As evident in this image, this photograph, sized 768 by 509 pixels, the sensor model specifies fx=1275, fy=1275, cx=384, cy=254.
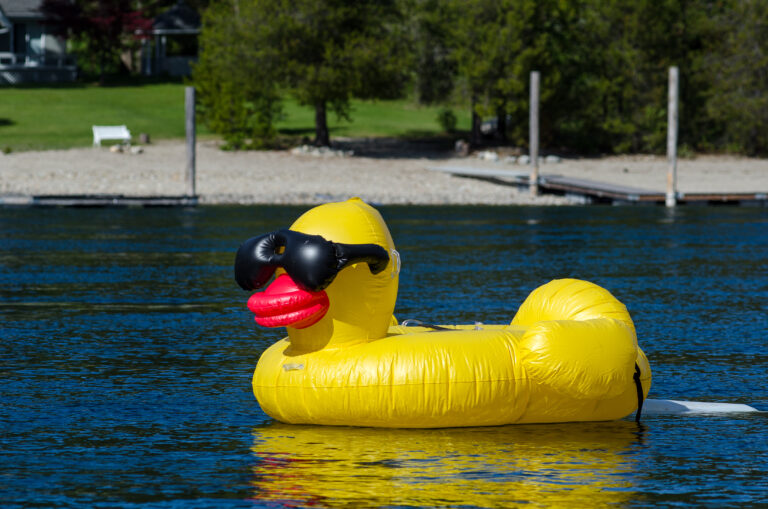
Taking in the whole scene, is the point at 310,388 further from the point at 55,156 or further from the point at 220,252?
the point at 55,156

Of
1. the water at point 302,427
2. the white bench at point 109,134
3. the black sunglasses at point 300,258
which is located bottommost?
the water at point 302,427

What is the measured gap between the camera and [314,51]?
45.7 metres

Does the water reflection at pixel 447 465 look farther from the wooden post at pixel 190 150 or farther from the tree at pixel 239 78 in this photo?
the tree at pixel 239 78

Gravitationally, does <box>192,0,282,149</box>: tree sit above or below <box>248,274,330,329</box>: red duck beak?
above

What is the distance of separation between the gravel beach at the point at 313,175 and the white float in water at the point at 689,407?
26304mm

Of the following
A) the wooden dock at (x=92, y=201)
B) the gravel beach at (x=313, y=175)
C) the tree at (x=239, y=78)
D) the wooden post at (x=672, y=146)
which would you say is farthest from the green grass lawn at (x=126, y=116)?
the wooden post at (x=672, y=146)

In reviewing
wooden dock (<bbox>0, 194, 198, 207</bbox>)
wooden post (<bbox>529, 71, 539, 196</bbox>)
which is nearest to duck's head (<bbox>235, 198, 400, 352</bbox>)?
wooden dock (<bbox>0, 194, 198, 207</bbox>)

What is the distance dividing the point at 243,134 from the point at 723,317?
32.7 meters

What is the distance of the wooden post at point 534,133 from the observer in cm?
3722

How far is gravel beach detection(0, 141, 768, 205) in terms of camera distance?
37156 mm

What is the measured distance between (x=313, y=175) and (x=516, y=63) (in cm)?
1087

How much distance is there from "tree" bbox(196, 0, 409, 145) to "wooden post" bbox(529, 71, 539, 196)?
8.20 meters

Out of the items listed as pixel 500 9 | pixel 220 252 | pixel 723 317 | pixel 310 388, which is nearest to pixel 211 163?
pixel 500 9

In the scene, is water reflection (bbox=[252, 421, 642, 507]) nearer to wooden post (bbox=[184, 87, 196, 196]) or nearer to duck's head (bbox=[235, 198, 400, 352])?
duck's head (bbox=[235, 198, 400, 352])
